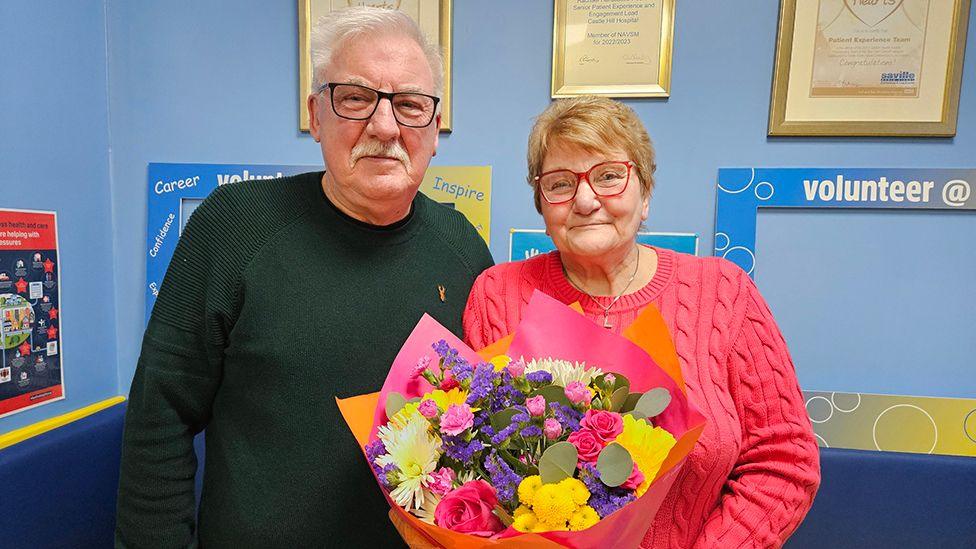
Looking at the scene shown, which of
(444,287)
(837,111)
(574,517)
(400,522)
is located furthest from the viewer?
(837,111)

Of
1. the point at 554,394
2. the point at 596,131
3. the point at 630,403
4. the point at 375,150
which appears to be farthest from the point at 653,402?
the point at 375,150

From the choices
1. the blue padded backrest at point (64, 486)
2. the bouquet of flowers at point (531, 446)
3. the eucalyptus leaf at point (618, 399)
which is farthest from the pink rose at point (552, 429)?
the blue padded backrest at point (64, 486)

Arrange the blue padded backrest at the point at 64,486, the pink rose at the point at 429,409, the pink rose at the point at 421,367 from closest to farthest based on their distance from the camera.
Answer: the pink rose at the point at 429,409 → the pink rose at the point at 421,367 → the blue padded backrest at the point at 64,486

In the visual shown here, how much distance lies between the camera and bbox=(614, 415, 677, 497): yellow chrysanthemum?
2.06ft

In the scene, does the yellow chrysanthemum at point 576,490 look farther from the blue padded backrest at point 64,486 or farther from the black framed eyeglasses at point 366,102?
the blue padded backrest at point 64,486

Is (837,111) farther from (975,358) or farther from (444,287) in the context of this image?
(444,287)

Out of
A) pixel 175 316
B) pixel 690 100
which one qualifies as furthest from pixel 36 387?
pixel 690 100

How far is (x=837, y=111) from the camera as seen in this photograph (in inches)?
61.4

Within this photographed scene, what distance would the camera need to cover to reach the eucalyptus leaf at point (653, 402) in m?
0.68

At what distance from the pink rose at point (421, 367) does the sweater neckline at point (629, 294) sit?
0.39 metres

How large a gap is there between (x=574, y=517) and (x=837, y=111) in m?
1.61

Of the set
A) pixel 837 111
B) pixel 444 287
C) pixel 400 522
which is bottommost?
pixel 400 522

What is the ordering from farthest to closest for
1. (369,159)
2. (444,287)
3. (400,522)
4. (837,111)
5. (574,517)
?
1. (837,111)
2. (444,287)
3. (369,159)
4. (400,522)
5. (574,517)

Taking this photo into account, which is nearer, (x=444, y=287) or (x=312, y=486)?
(x=312, y=486)
